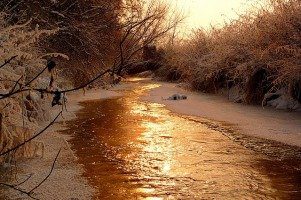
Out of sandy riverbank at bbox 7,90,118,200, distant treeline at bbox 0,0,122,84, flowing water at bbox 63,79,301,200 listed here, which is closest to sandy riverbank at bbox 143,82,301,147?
flowing water at bbox 63,79,301,200

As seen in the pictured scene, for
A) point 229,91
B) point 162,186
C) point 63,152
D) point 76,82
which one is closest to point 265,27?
point 229,91

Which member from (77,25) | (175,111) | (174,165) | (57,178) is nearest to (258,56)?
(175,111)

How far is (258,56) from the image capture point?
1246 centimetres

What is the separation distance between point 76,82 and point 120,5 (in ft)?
8.35

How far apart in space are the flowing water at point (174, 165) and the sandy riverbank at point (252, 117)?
2.64 ft

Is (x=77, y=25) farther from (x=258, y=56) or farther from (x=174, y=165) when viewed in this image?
(x=258, y=56)

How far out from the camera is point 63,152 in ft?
20.3

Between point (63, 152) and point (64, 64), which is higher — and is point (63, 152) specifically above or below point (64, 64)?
below

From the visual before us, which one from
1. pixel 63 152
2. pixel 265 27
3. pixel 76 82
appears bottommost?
pixel 63 152

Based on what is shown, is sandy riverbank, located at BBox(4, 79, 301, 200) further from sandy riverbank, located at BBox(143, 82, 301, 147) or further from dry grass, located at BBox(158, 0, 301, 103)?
dry grass, located at BBox(158, 0, 301, 103)

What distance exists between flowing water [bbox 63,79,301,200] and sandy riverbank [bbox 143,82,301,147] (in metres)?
0.80

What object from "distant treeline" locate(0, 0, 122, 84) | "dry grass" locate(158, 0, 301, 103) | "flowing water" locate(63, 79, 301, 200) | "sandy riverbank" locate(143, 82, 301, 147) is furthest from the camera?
"dry grass" locate(158, 0, 301, 103)

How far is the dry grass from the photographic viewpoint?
35.4ft

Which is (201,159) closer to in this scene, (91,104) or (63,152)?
(63,152)
